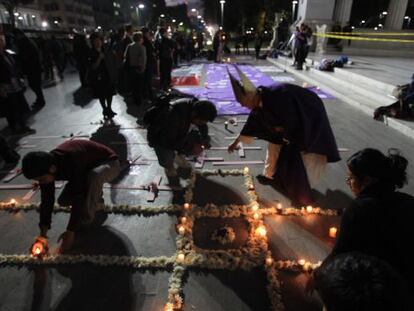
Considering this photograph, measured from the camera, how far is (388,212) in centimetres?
170

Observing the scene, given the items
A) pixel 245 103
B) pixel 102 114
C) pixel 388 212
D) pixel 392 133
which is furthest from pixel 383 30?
pixel 388 212

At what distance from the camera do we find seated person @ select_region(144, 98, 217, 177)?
12.8 ft

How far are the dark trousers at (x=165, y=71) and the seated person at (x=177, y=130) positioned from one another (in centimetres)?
703

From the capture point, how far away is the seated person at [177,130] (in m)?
3.90

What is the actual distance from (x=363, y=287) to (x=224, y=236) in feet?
6.71

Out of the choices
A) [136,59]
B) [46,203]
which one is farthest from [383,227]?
[136,59]

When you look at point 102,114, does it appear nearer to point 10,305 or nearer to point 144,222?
point 144,222

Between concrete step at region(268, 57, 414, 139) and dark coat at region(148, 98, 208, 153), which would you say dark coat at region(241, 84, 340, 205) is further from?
concrete step at region(268, 57, 414, 139)

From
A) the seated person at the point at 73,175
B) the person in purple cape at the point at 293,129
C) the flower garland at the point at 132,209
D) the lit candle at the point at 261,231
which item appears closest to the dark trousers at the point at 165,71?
the person in purple cape at the point at 293,129

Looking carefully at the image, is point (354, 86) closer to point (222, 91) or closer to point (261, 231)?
point (222, 91)

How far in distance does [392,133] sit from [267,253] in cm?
482

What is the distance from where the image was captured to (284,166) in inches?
148

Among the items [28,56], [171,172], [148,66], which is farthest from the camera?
[148,66]

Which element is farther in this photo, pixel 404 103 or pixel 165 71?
pixel 165 71
